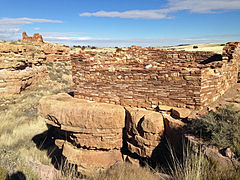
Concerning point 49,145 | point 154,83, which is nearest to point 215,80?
point 154,83

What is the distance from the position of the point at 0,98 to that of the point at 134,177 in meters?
9.34

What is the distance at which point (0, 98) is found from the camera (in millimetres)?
9227

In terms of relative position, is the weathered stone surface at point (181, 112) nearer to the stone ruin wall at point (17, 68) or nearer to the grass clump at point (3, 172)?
the grass clump at point (3, 172)

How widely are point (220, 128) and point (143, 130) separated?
1565 millimetres

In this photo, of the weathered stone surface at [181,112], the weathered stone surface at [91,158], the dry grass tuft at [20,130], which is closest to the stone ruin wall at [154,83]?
the weathered stone surface at [181,112]

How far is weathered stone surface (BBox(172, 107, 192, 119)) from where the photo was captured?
366cm

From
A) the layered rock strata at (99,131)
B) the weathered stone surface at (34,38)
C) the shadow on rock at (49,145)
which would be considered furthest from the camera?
the weathered stone surface at (34,38)

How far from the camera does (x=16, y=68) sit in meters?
10.1

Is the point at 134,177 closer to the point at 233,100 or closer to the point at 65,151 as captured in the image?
the point at 65,151

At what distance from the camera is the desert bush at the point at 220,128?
2736 millimetres

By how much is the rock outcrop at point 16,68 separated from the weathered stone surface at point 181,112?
31.1ft

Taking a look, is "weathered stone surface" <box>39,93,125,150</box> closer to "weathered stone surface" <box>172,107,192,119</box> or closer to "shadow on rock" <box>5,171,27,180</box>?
"weathered stone surface" <box>172,107,192,119</box>

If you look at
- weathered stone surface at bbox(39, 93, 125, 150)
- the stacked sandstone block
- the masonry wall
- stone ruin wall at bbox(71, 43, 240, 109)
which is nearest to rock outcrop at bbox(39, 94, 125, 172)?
weathered stone surface at bbox(39, 93, 125, 150)

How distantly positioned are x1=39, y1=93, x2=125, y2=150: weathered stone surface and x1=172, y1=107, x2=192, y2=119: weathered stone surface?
1282 mm
